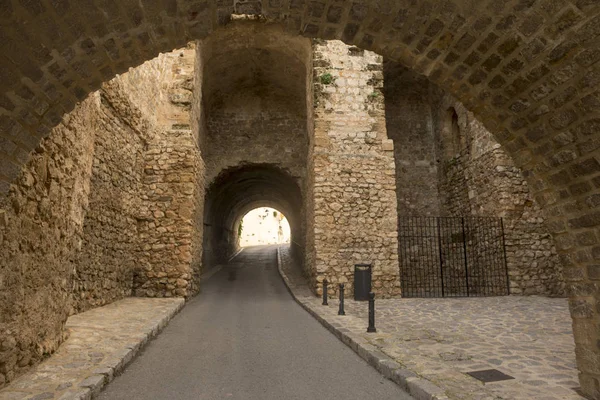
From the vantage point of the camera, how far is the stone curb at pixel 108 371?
11.4ft

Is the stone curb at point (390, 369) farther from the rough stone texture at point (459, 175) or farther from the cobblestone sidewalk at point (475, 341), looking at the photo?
the rough stone texture at point (459, 175)

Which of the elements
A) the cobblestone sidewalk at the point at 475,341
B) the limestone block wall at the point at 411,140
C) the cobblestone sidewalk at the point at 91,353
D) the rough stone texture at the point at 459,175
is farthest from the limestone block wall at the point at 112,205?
the limestone block wall at the point at 411,140

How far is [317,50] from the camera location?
1220 cm

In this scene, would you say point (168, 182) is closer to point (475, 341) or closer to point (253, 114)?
point (253, 114)

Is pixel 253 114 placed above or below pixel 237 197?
above

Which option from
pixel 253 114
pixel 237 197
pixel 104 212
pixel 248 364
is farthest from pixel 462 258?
pixel 237 197

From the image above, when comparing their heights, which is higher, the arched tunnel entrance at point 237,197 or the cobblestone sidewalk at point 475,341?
the arched tunnel entrance at point 237,197

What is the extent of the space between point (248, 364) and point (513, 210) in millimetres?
10617

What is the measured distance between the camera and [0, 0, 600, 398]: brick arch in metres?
2.70

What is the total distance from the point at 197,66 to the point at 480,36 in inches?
416

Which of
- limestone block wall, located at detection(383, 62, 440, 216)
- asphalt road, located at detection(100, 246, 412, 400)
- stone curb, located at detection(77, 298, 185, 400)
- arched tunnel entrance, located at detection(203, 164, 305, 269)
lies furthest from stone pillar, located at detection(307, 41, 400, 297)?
stone curb, located at detection(77, 298, 185, 400)

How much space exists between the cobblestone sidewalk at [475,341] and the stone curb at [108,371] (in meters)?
3.05

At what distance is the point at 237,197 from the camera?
71.7ft

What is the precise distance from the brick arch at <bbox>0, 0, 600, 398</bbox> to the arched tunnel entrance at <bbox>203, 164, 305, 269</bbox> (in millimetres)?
12469
